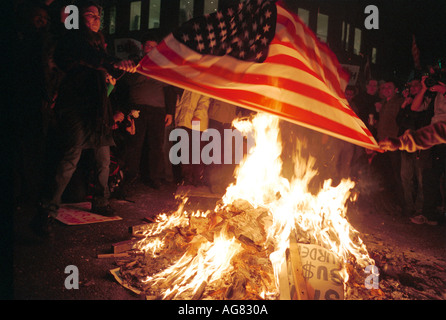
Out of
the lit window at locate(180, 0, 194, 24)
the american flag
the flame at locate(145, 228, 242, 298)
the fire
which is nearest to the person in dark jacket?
the american flag

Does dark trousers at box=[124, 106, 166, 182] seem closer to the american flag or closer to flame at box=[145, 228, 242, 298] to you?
the american flag

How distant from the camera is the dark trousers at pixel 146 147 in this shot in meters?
6.75

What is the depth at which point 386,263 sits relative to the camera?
145 inches

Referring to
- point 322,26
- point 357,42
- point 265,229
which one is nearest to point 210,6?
point 322,26

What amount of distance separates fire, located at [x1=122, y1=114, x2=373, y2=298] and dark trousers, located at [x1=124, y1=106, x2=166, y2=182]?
223cm

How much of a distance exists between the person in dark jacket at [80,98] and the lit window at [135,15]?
2030 centimetres

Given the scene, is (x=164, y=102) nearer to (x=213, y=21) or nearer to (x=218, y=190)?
(x=218, y=190)

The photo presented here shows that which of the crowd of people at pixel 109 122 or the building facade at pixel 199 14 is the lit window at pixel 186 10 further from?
the crowd of people at pixel 109 122

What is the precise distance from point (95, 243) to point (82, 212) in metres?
1.25

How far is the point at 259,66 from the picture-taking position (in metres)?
3.51

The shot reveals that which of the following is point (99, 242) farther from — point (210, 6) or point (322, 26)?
point (322, 26)
